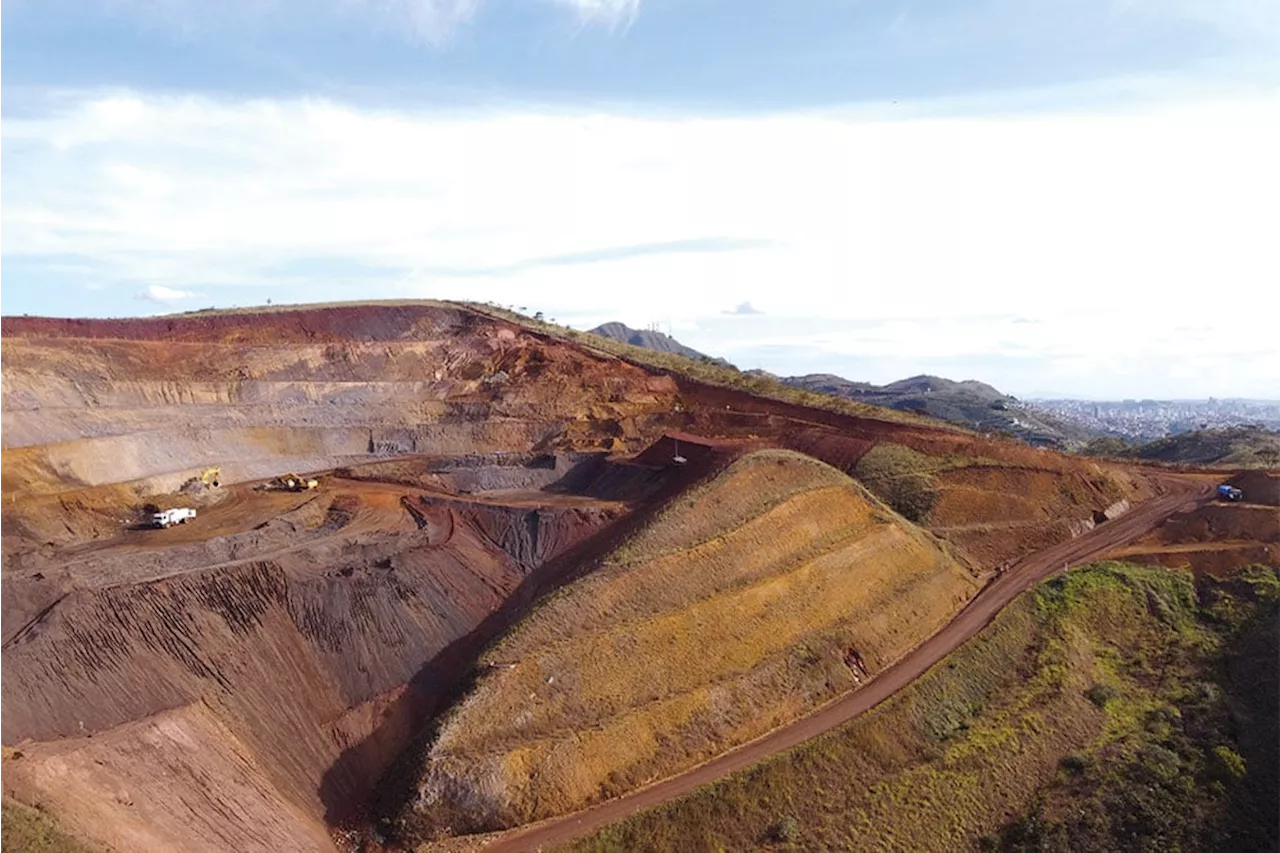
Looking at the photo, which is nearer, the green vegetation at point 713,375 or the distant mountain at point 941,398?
the green vegetation at point 713,375

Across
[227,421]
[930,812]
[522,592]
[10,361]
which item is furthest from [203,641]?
[10,361]

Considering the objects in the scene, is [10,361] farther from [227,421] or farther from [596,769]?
[596,769]

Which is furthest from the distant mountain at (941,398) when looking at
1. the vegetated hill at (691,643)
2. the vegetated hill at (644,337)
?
the vegetated hill at (691,643)

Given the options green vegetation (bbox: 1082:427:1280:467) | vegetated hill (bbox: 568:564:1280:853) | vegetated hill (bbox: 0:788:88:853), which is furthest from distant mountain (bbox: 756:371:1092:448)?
vegetated hill (bbox: 0:788:88:853)

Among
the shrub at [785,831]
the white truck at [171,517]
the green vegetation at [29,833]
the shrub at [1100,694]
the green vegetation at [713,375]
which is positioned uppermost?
the green vegetation at [713,375]

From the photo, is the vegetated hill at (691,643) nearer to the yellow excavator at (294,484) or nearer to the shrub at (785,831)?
the shrub at (785,831)
